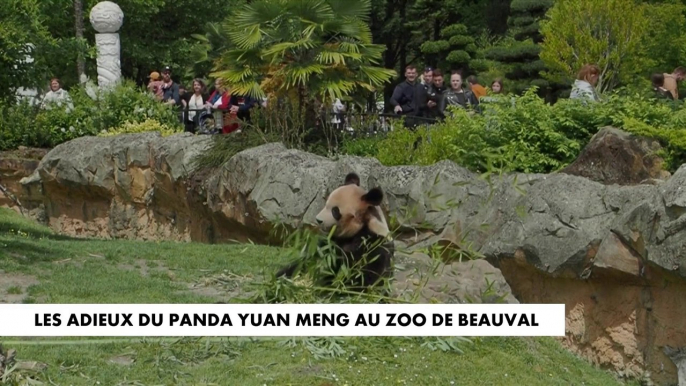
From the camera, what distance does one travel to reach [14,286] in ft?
32.3

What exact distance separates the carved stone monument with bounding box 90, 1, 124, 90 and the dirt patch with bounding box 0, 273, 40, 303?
12.7 meters

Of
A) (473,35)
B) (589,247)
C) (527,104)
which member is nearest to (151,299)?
(589,247)

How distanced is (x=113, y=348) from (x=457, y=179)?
5.54m

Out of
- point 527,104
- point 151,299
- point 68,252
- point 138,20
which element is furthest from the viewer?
point 138,20

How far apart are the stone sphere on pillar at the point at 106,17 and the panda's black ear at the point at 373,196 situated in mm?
15732

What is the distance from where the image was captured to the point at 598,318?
11.0m

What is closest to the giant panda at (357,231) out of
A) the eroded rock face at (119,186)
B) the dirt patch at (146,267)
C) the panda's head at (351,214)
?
the panda's head at (351,214)

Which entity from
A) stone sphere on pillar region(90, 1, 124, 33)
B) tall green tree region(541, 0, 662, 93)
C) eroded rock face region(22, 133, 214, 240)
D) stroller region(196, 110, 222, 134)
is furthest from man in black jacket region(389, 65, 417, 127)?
stone sphere on pillar region(90, 1, 124, 33)

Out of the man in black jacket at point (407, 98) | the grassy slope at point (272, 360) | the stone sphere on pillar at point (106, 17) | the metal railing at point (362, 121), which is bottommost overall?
the grassy slope at point (272, 360)

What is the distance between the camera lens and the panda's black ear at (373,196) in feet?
26.1

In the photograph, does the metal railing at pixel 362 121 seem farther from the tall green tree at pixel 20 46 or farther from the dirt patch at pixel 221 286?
the dirt patch at pixel 221 286

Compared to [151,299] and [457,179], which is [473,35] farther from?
[151,299]

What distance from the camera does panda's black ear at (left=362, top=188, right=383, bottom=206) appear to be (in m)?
7.95

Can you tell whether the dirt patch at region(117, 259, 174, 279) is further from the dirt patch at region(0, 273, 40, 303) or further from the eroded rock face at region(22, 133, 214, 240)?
the eroded rock face at region(22, 133, 214, 240)
